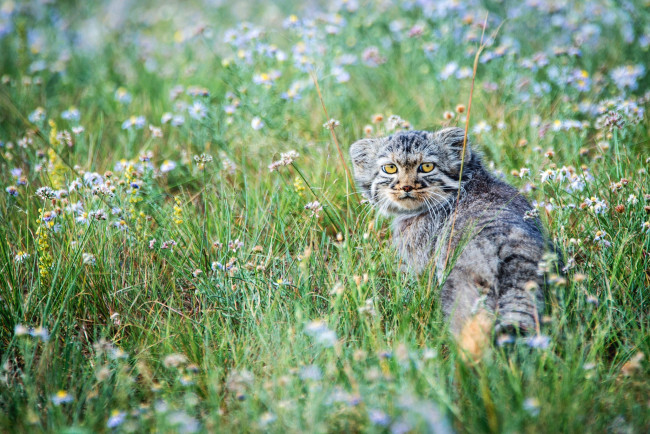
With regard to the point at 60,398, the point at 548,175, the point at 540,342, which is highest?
the point at 548,175

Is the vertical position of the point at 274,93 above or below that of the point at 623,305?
above

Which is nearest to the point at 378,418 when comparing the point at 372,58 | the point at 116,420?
the point at 116,420

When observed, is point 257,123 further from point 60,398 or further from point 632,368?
point 632,368

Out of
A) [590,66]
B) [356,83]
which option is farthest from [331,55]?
[590,66]

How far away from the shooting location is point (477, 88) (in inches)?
219

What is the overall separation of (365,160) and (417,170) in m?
0.49

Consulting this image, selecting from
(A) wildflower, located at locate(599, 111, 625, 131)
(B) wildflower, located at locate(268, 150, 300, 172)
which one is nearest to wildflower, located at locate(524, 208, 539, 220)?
(A) wildflower, located at locate(599, 111, 625, 131)

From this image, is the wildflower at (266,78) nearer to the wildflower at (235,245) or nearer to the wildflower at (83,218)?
the wildflower at (235,245)

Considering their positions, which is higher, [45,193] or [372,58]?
[372,58]

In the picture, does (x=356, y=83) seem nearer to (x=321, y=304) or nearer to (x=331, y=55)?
(x=331, y=55)

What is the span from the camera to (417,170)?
161 inches

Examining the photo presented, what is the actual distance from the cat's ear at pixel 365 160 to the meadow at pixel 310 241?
10 centimetres

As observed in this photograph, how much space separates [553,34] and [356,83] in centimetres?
255

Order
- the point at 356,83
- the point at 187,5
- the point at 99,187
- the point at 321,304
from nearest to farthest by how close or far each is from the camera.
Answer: the point at 321,304
the point at 99,187
the point at 356,83
the point at 187,5
